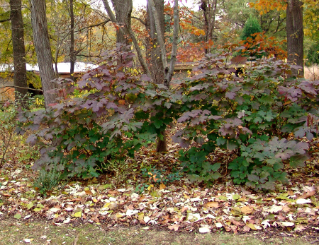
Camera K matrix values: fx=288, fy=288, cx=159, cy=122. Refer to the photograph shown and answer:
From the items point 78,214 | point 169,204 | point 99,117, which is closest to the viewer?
point 78,214

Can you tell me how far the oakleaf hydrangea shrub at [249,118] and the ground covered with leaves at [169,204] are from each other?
0.23 m

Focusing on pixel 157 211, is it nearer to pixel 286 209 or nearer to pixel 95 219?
pixel 95 219

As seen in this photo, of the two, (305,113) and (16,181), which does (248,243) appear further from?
(16,181)

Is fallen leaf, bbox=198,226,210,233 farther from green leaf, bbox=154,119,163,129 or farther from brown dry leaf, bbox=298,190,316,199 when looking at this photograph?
green leaf, bbox=154,119,163,129

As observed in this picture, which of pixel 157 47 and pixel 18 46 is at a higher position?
pixel 18 46

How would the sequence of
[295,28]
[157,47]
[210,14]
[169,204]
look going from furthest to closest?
1. [210,14]
2. [295,28]
3. [157,47]
4. [169,204]

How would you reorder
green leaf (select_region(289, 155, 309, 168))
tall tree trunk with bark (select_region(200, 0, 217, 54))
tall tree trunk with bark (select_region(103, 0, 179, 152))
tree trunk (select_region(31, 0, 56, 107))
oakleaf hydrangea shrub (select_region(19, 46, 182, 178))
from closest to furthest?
green leaf (select_region(289, 155, 309, 168))
oakleaf hydrangea shrub (select_region(19, 46, 182, 178))
tall tree trunk with bark (select_region(103, 0, 179, 152))
tree trunk (select_region(31, 0, 56, 107))
tall tree trunk with bark (select_region(200, 0, 217, 54))

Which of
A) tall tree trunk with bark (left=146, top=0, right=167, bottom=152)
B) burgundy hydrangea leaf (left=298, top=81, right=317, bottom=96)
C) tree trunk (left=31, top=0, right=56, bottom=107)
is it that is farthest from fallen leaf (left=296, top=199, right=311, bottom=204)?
tree trunk (left=31, top=0, right=56, bottom=107)

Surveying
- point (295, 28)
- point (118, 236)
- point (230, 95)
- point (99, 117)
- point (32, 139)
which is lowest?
point (118, 236)

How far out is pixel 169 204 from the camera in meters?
3.11

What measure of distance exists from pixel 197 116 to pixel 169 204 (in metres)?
1.02

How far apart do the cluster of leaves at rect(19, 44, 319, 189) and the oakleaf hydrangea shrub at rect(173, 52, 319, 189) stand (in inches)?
0.4

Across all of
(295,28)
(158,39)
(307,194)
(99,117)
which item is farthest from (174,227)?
(295,28)

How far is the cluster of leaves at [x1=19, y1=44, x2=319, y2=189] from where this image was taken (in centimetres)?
327
